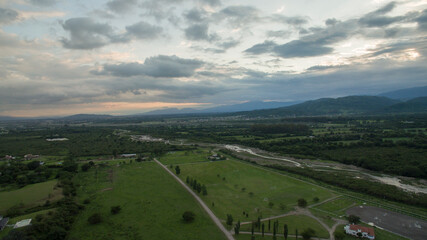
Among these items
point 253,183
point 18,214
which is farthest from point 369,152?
point 18,214

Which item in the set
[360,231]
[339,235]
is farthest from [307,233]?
[360,231]

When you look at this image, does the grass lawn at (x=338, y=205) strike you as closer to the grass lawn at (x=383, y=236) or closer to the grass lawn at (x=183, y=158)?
the grass lawn at (x=383, y=236)

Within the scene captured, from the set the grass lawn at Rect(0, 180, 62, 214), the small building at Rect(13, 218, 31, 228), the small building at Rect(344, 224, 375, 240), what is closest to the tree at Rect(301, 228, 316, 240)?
the small building at Rect(344, 224, 375, 240)

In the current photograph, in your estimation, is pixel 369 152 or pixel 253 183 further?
pixel 369 152

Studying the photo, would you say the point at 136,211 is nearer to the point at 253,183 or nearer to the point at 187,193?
the point at 187,193

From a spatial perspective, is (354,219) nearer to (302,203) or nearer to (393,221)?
(393,221)

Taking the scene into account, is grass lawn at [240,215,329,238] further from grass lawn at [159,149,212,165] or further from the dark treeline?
the dark treeline
